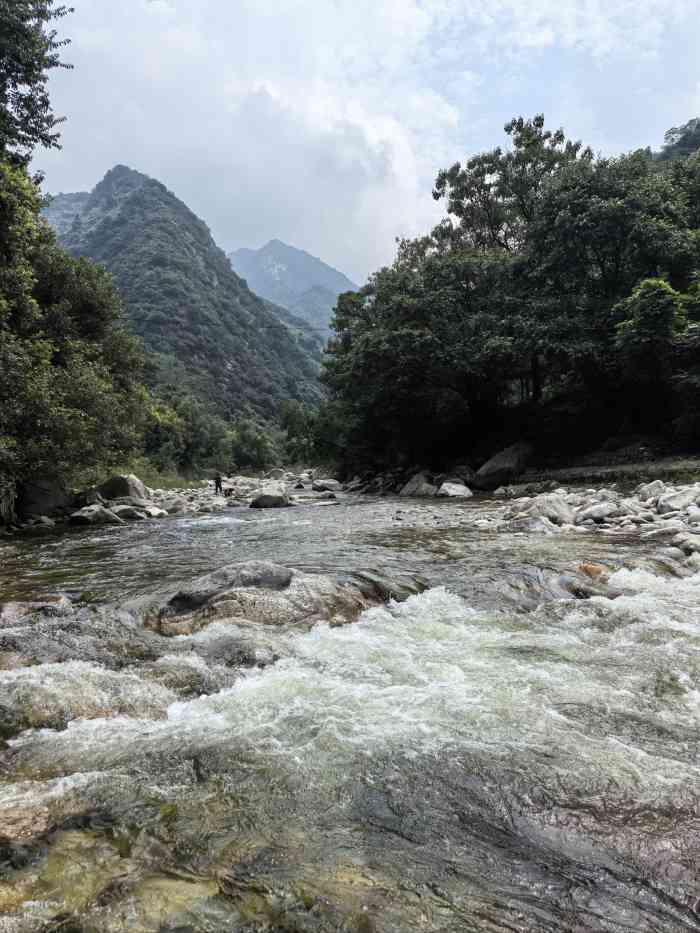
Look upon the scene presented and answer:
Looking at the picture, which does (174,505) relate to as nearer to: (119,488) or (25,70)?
(119,488)

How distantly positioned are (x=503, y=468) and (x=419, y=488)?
146 inches

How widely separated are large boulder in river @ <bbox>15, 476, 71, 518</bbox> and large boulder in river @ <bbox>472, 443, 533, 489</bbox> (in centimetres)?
1611

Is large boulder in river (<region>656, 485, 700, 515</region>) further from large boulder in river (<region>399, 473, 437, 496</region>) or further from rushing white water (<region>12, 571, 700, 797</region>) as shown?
large boulder in river (<region>399, 473, 437, 496</region>)

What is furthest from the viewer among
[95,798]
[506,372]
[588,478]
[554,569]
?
[506,372]

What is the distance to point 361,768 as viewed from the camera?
2.99 meters

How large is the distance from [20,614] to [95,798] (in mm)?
3981

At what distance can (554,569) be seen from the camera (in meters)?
7.49

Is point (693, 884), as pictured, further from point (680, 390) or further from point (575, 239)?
point (575, 239)

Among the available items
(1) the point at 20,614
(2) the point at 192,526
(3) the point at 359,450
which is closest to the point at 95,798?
(1) the point at 20,614

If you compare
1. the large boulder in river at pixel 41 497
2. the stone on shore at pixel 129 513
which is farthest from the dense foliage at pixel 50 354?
the large boulder in river at pixel 41 497

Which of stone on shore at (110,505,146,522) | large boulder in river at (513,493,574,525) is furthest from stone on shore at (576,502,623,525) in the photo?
stone on shore at (110,505,146,522)

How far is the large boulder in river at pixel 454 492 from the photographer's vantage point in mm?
20047

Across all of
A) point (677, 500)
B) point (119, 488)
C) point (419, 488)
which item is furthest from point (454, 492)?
point (119, 488)

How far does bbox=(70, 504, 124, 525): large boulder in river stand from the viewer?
16266 millimetres
